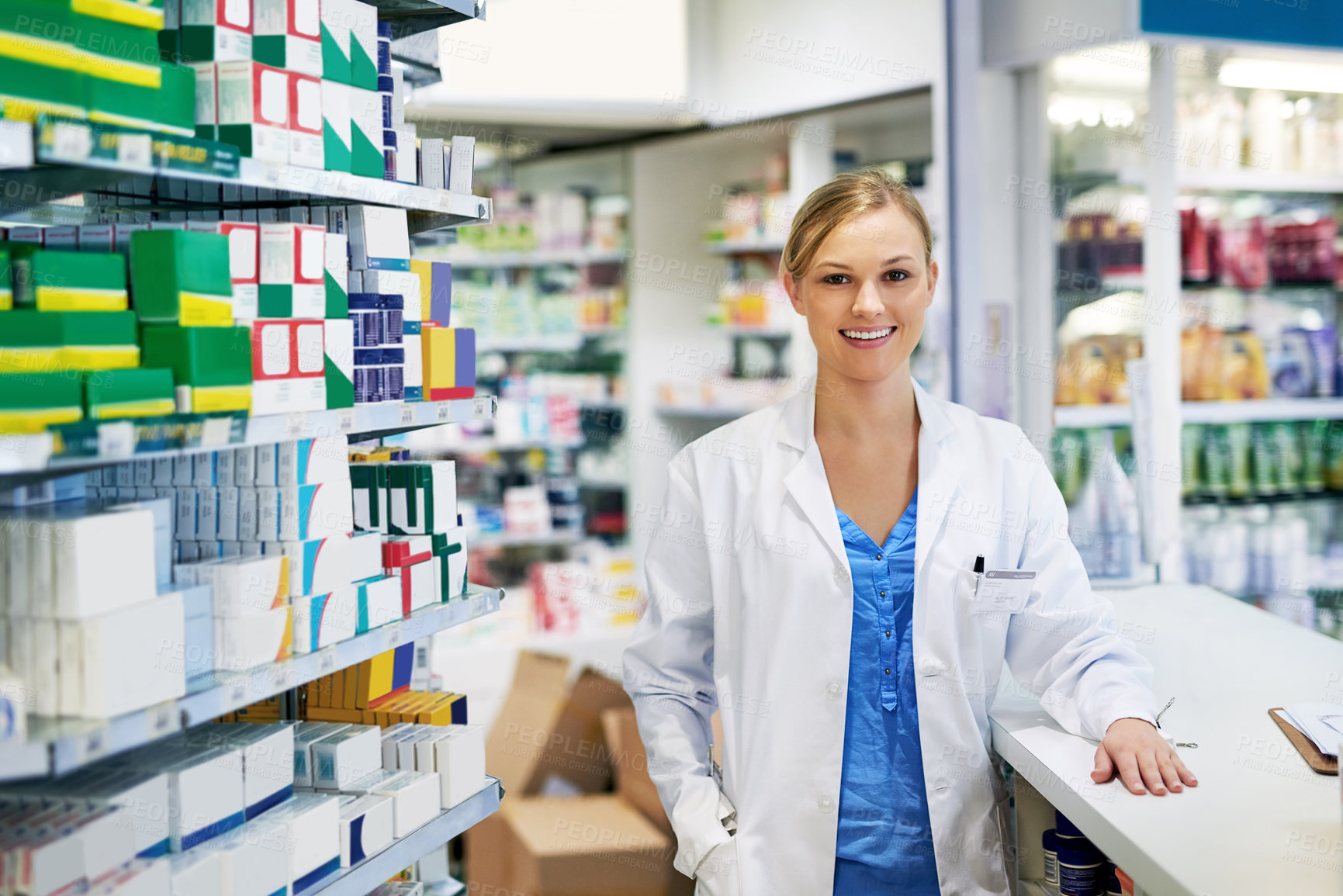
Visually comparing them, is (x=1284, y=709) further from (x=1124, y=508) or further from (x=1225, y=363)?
(x=1225, y=363)

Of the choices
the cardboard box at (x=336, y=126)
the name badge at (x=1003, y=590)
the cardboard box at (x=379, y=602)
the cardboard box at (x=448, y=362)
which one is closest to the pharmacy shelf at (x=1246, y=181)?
the name badge at (x=1003, y=590)

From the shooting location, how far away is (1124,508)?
297 cm

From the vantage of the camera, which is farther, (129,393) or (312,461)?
(312,461)

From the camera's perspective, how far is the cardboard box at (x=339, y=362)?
1.71 m

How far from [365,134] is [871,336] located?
97cm

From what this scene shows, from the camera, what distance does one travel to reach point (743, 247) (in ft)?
18.6

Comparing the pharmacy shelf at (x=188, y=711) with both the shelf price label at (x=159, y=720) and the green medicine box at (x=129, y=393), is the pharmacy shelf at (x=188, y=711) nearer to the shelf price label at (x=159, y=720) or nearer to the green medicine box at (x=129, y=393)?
Result: the shelf price label at (x=159, y=720)

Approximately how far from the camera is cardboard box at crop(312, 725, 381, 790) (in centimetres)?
184

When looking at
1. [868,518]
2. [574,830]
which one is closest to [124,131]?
[868,518]

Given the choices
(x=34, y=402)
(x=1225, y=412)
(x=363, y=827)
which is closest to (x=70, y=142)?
(x=34, y=402)

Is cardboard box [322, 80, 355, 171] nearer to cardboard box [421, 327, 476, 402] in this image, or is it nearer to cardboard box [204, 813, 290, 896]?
cardboard box [421, 327, 476, 402]

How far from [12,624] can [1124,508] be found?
2.67 m

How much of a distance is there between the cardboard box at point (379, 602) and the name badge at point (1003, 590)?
1.05 metres

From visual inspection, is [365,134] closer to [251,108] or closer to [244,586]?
[251,108]
